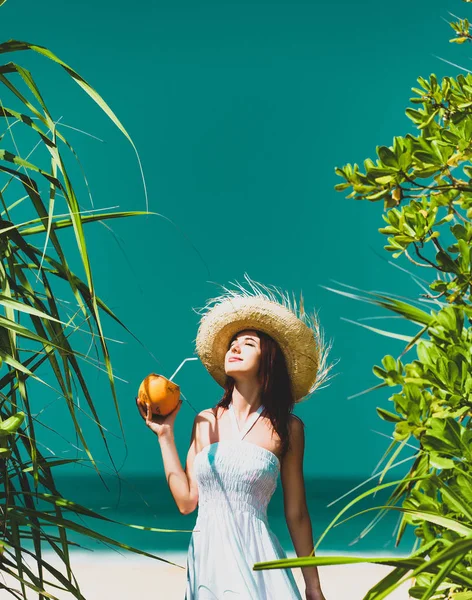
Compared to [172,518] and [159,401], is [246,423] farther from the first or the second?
[172,518]

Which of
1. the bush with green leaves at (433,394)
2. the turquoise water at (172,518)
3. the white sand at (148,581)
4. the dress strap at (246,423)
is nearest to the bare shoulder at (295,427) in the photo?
the dress strap at (246,423)

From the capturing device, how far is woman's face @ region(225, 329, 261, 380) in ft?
9.57

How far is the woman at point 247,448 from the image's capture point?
2658 mm

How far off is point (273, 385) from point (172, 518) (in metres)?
15.5

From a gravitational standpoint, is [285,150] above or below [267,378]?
above

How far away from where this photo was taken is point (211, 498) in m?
2.79

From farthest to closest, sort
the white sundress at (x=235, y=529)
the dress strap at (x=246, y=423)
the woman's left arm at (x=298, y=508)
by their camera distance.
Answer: the dress strap at (x=246, y=423), the woman's left arm at (x=298, y=508), the white sundress at (x=235, y=529)

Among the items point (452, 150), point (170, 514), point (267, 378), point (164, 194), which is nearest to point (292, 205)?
point (164, 194)

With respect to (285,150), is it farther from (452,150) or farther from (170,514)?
(452,150)

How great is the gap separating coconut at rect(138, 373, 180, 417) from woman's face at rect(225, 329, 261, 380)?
25 centimetres

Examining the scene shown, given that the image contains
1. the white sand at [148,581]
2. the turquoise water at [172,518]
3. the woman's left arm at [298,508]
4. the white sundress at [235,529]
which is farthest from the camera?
the turquoise water at [172,518]

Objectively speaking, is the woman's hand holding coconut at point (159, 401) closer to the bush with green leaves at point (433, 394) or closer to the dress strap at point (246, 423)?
the dress strap at point (246, 423)

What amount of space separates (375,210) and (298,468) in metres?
17.3

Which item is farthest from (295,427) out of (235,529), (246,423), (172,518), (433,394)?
(172,518)
